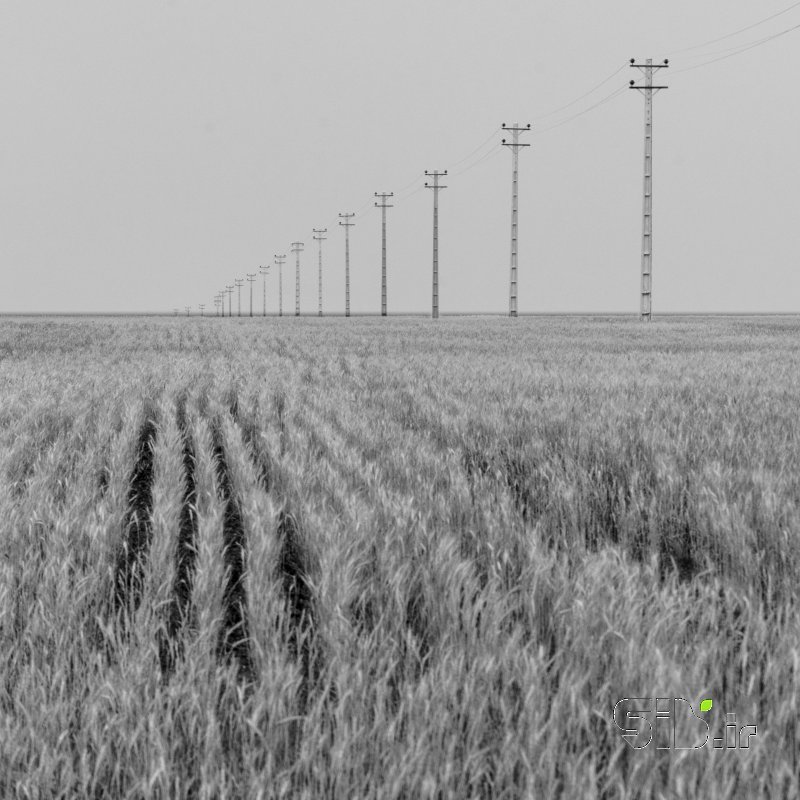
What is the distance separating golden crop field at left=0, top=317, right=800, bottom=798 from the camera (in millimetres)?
1745

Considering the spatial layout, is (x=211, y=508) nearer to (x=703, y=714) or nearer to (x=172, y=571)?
(x=172, y=571)

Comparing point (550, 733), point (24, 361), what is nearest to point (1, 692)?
point (550, 733)

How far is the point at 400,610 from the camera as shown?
2.61m
